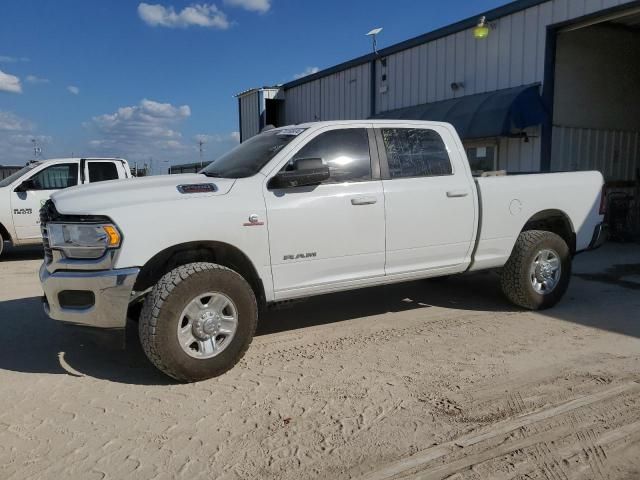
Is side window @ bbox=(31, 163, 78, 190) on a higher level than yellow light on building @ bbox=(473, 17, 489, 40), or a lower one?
lower

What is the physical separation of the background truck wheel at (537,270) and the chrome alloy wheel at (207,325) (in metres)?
3.24

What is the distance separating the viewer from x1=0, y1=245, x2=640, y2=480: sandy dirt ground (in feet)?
9.66

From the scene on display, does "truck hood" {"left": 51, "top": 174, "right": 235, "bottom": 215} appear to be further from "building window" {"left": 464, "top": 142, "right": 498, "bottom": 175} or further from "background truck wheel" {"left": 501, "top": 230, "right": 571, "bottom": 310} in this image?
"building window" {"left": 464, "top": 142, "right": 498, "bottom": 175}

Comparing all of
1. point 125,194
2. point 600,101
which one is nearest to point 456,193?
point 125,194

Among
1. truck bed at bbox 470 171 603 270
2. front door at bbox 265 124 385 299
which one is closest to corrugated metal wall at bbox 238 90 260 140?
truck bed at bbox 470 171 603 270

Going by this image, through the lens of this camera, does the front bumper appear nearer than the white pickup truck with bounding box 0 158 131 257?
Yes

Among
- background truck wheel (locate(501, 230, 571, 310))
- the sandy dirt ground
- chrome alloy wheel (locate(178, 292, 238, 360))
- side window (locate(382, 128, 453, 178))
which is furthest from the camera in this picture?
background truck wheel (locate(501, 230, 571, 310))

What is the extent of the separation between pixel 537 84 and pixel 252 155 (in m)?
8.36

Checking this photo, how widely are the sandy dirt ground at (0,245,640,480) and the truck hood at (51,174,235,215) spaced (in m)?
1.02

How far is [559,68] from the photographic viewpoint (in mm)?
11250

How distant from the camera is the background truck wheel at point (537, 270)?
575cm

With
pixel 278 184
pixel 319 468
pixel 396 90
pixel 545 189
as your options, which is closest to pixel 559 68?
pixel 396 90

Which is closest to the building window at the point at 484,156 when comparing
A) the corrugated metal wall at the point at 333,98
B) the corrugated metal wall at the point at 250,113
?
the corrugated metal wall at the point at 333,98

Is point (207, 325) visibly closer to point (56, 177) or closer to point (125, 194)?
point (125, 194)
